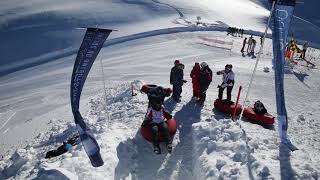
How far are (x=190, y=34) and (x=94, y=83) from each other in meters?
10.5

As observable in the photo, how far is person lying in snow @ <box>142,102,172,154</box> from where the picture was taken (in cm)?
1135

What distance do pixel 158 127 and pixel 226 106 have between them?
329 centimetres

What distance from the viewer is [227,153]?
10.3 m

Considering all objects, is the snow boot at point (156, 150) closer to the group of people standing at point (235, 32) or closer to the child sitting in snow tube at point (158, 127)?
the child sitting in snow tube at point (158, 127)

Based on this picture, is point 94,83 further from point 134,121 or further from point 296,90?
point 296,90

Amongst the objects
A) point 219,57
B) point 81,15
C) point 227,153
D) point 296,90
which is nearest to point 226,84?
point 227,153

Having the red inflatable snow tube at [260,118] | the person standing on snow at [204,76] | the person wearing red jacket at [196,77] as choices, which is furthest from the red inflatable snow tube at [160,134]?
the red inflatable snow tube at [260,118]

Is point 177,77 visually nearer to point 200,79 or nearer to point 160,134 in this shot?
point 200,79

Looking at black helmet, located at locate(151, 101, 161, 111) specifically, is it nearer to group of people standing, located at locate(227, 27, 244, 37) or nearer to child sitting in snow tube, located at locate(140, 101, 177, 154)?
child sitting in snow tube, located at locate(140, 101, 177, 154)

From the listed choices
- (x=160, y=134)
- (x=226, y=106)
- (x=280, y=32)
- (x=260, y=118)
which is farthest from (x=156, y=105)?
(x=280, y=32)

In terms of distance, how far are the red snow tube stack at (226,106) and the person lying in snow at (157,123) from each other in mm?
2555

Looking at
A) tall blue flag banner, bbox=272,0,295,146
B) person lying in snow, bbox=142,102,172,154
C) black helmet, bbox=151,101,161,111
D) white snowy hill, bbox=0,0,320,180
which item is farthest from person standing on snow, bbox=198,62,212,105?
tall blue flag banner, bbox=272,0,295,146

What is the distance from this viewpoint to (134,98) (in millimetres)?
15258

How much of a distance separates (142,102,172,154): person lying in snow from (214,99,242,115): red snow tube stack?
8.38 ft
